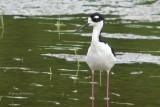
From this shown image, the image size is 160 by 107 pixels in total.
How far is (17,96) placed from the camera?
29.3 ft

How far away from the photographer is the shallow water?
891cm

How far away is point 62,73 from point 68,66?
0.65 m

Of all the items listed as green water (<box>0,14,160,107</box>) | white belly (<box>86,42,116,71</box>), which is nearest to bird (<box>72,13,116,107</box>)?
white belly (<box>86,42,116,71</box>)

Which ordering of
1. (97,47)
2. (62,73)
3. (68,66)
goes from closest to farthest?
1. (97,47)
2. (62,73)
3. (68,66)

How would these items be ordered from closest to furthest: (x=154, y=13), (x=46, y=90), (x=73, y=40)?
(x=46, y=90)
(x=73, y=40)
(x=154, y=13)

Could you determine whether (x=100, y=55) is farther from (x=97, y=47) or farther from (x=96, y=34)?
(x=96, y=34)

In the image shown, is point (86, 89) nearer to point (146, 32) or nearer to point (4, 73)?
point (4, 73)

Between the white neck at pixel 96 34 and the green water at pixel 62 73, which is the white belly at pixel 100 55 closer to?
the white neck at pixel 96 34

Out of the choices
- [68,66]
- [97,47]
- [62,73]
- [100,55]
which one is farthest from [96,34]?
[68,66]

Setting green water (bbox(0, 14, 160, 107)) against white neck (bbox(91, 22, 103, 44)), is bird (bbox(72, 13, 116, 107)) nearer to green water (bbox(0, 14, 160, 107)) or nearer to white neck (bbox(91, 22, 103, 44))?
white neck (bbox(91, 22, 103, 44))

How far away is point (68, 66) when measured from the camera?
11219 millimetres

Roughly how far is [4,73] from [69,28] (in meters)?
5.78

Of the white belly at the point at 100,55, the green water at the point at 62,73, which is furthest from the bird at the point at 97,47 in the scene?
the green water at the point at 62,73

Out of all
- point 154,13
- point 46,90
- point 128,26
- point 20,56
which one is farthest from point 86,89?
point 154,13
